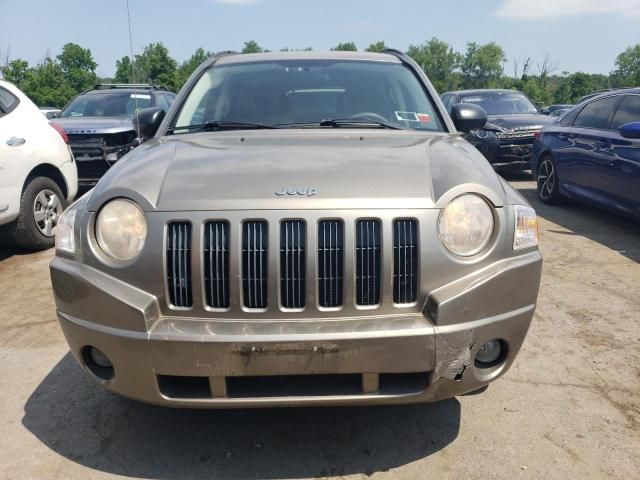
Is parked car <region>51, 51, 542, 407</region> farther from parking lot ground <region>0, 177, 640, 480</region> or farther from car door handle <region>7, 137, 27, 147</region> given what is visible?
car door handle <region>7, 137, 27, 147</region>

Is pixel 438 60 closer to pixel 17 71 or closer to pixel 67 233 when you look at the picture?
pixel 17 71

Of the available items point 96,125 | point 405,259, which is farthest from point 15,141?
point 405,259

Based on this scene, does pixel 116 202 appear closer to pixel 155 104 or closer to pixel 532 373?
pixel 532 373

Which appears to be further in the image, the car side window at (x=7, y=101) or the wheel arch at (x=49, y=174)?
the wheel arch at (x=49, y=174)

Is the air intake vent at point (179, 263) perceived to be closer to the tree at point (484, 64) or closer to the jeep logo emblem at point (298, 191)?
the jeep logo emblem at point (298, 191)

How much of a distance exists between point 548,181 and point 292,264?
6.76 meters

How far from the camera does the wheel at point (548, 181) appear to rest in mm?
7764

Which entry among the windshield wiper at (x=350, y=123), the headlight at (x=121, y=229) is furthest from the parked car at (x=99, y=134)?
the headlight at (x=121, y=229)

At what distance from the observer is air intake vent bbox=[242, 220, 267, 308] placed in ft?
7.00

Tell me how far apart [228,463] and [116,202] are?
1.21m

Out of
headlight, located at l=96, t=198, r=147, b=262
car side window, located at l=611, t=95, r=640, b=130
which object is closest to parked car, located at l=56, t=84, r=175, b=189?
car side window, located at l=611, t=95, r=640, b=130

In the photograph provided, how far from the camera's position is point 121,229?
2.24 metres

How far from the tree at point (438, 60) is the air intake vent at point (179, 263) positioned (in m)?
112

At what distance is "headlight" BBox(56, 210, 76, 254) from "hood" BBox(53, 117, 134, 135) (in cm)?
609
